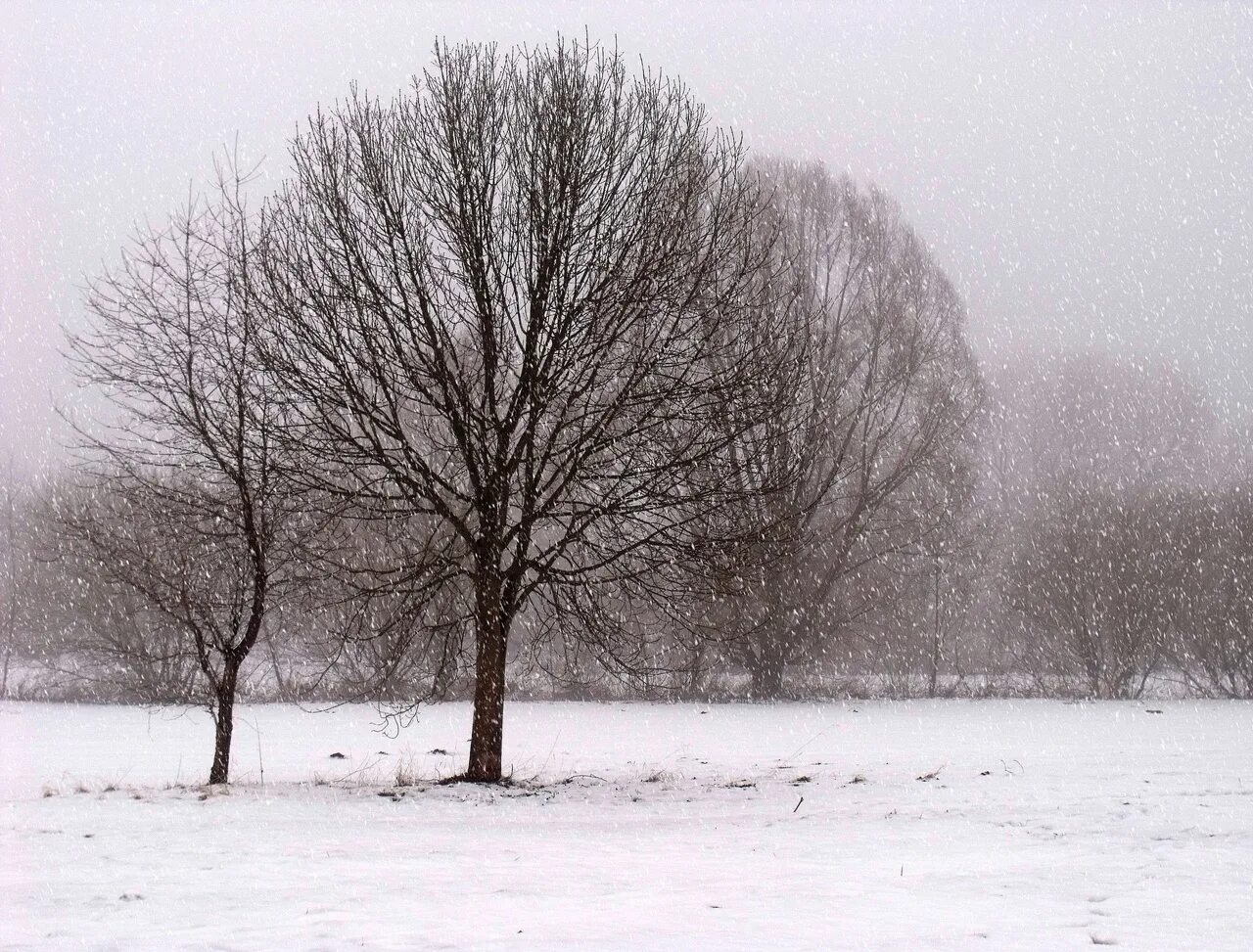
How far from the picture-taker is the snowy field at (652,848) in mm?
4797

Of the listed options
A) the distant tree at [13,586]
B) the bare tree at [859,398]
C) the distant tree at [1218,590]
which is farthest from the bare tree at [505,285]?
the distant tree at [13,586]

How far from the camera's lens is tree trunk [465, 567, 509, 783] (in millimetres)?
10469

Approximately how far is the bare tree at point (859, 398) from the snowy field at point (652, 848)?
7.34 meters

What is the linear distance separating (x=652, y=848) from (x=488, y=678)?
3.66 m

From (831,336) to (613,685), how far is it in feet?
34.1

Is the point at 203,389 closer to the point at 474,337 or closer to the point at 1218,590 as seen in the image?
the point at 474,337

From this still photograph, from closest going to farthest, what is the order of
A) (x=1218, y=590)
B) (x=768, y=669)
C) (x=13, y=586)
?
(x=1218, y=590), (x=768, y=669), (x=13, y=586)

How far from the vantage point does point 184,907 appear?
16.9 ft

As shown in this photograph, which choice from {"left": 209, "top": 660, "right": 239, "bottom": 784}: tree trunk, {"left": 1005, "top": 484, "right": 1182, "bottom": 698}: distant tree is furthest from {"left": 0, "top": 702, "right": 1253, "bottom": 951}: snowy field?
{"left": 1005, "top": 484, "right": 1182, "bottom": 698}: distant tree

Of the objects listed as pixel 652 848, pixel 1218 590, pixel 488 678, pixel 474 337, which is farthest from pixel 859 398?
pixel 652 848

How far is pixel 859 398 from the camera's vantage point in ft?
74.8

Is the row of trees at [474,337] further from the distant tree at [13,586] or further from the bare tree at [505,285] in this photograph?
the distant tree at [13,586]

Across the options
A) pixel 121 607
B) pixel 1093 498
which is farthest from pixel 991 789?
pixel 121 607

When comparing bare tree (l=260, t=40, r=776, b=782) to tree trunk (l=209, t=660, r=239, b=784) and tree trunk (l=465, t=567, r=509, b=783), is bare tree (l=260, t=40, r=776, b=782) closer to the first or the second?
tree trunk (l=465, t=567, r=509, b=783)
